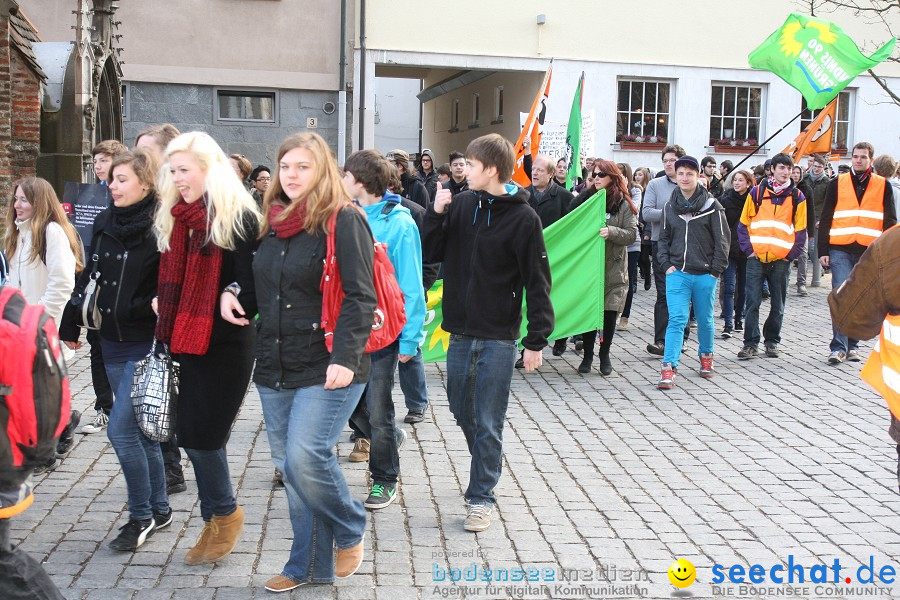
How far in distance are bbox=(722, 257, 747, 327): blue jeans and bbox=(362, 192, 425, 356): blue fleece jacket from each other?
732 centimetres

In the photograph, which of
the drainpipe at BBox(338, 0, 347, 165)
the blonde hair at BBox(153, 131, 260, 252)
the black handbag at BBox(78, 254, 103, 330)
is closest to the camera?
the blonde hair at BBox(153, 131, 260, 252)

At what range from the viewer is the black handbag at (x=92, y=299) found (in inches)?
193

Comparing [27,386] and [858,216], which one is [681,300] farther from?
[27,386]

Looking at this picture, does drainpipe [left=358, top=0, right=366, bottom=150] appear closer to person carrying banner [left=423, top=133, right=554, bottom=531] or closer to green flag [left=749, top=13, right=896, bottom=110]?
green flag [left=749, top=13, right=896, bottom=110]

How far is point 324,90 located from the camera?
21531mm

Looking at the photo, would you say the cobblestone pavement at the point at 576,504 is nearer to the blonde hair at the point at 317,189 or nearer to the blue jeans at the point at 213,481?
the blue jeans at the point at 213,481

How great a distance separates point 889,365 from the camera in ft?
12.0

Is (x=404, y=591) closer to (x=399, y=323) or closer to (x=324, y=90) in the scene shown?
(x=399, y=323)

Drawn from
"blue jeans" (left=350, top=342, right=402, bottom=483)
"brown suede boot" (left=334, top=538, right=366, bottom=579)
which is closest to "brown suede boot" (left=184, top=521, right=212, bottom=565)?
"brown suede boot" (left=334, top=538, right=366, bottom=579)

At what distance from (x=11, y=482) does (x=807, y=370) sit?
8.15 m

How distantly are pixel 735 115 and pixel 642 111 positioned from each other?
223 centimetres

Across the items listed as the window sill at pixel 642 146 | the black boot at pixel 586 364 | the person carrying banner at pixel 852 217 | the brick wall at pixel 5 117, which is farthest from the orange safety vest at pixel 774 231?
the window sill at pixel 642 146

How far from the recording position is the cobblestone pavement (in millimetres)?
4547

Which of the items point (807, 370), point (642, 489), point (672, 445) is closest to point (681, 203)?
point (807, 370)
